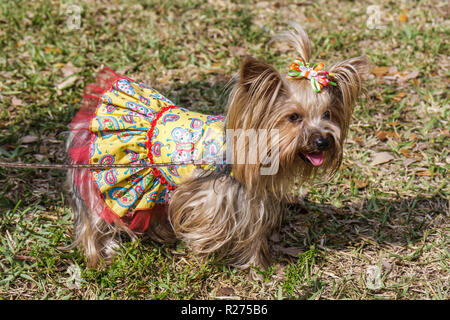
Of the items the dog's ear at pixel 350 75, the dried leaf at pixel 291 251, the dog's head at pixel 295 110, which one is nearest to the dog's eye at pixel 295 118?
the dog's head at pixel 295 110

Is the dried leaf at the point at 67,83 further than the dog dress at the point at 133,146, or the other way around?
the dried leaf at the point at 67,83

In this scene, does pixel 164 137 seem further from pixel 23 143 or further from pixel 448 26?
pixel 448 26

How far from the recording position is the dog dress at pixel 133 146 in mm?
3025

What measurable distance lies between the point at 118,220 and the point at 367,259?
6.47 feet

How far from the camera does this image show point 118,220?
333 cm

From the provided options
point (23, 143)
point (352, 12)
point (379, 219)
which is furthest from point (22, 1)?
point (379, 219)

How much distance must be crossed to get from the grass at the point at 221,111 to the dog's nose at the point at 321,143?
1088 mm

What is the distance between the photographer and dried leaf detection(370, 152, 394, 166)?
4.31 m

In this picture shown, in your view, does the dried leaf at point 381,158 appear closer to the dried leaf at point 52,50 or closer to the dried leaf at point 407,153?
the dried leaf at point 407,153

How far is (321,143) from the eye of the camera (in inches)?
107

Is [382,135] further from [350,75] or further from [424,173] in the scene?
[350,75]

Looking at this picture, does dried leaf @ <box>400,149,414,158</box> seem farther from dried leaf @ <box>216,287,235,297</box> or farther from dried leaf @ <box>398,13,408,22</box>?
dried leaf @ <box>398,13,408,22</box>

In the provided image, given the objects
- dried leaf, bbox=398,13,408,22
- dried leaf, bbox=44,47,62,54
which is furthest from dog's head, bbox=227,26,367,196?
dried leaf, bbox=398,13,408,22

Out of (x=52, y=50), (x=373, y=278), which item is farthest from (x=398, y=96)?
(x=52, y=50)
